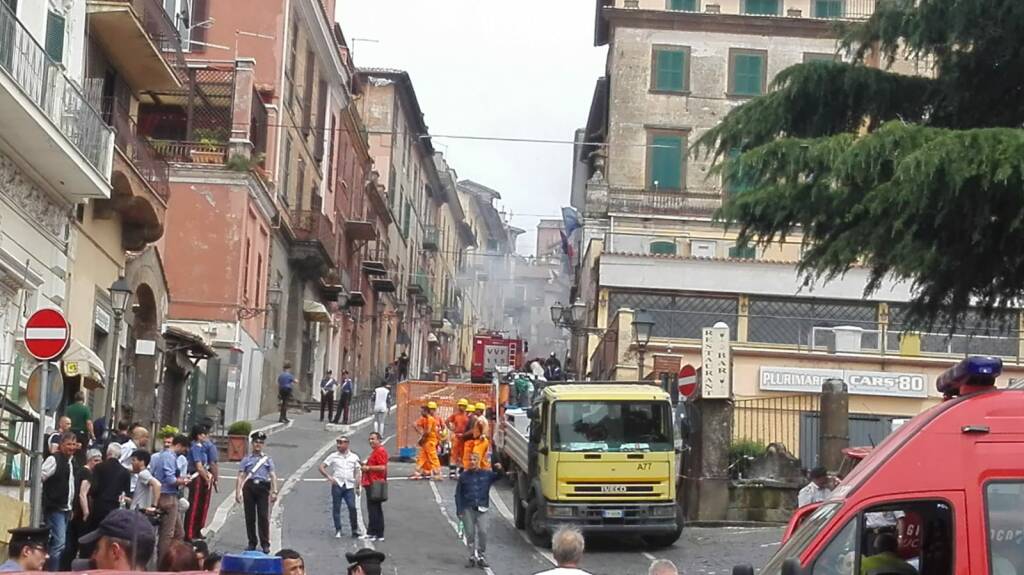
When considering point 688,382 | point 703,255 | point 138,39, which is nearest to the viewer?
point 688,382

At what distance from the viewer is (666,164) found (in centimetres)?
5372

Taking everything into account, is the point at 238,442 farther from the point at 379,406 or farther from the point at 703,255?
the point at 703,255

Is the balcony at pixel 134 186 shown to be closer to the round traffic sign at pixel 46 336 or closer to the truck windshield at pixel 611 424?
the truck windshield at pixel 611 424

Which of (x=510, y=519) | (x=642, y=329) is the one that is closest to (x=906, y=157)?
(x=510, y=519)

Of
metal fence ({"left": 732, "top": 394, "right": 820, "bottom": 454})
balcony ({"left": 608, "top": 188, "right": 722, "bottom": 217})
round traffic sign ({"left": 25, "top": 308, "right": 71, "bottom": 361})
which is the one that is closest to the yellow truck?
metal fence ({"left": 732, "top": 394, "right": 820, "bottom": 454})

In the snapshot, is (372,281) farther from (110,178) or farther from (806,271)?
(806,271)

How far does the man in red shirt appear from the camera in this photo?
2264cm

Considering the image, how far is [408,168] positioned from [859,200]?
71.7 meters

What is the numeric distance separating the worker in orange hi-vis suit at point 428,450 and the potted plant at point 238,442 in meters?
3.78

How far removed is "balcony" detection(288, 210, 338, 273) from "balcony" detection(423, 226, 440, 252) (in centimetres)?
3878

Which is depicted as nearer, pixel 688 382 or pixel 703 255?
pixel 688 382

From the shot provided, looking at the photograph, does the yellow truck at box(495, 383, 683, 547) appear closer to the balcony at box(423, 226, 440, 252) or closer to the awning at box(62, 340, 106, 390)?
the awning at box(62, 340, 106, 390)

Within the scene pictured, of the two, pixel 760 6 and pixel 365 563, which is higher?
pixel 760 6

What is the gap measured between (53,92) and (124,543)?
16027 millimetres
